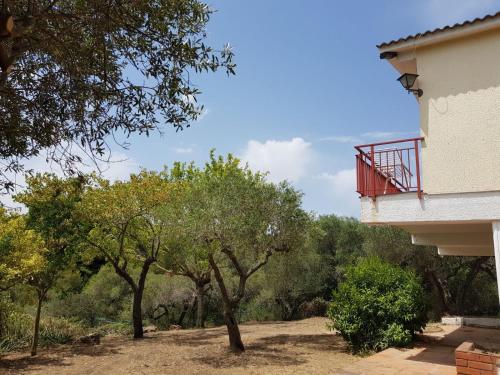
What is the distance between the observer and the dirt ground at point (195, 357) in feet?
36.5

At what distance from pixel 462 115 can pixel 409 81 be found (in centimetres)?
115

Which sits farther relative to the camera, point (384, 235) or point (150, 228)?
point (384, 235)

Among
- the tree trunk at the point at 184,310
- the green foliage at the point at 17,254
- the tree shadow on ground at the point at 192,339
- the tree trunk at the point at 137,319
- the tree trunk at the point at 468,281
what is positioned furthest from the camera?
the tree trunk at the point at 184,310

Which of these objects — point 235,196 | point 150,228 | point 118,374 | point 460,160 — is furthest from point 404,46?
point 150,228

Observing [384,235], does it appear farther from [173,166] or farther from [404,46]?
[173,166]

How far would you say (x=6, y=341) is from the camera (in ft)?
54.2

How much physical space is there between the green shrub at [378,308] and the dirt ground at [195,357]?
81 centimetres

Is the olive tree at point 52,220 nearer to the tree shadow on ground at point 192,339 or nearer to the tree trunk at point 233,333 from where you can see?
the tree shadow on ground at point 192,339

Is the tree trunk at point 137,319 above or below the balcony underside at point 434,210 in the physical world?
below

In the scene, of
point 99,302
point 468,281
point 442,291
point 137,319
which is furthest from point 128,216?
point 468,281

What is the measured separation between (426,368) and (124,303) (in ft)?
69.6

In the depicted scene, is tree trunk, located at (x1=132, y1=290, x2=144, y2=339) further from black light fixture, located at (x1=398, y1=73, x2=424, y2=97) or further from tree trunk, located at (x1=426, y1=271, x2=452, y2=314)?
tree trunk, located at (x1=426, y1=271, x2=452, y2=314)

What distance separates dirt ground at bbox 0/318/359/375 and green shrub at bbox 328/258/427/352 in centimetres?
81

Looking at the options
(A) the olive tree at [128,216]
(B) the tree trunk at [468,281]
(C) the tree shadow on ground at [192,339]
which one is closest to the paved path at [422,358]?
(C) the tree shadow on ground at [192,339]
